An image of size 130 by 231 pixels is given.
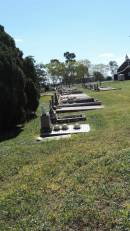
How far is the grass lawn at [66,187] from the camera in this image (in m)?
5.68

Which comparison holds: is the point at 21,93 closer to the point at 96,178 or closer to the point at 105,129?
the point at 105,129

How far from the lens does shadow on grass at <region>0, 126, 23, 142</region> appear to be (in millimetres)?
14777

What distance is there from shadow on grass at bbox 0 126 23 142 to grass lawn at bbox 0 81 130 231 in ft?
7.61

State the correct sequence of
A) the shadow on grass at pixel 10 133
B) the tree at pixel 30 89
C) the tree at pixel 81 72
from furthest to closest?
the tree at pixel 81 72, the tree at pixel 30 89, the shadow on grass at pixel 10 133

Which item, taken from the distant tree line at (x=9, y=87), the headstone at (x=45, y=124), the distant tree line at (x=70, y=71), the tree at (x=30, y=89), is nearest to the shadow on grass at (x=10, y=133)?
the distant tree line at (x=9, y=87)

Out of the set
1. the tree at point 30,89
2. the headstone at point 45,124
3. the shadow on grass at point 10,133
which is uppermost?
the tree at point 30,89

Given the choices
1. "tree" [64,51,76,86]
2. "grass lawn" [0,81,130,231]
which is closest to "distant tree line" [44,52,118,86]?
"tree" [64,51,76,86]

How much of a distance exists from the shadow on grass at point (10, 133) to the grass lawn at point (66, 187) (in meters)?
2.32

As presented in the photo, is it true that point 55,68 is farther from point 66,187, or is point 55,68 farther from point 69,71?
point 66,187

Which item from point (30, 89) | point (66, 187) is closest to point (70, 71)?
point (30, 89)

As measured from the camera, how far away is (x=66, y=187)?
286 inches

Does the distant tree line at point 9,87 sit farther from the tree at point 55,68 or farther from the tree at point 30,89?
the tree at point 55,68

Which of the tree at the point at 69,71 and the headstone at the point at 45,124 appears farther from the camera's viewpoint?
the tree at the point at 69,71

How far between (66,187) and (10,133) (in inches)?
344
